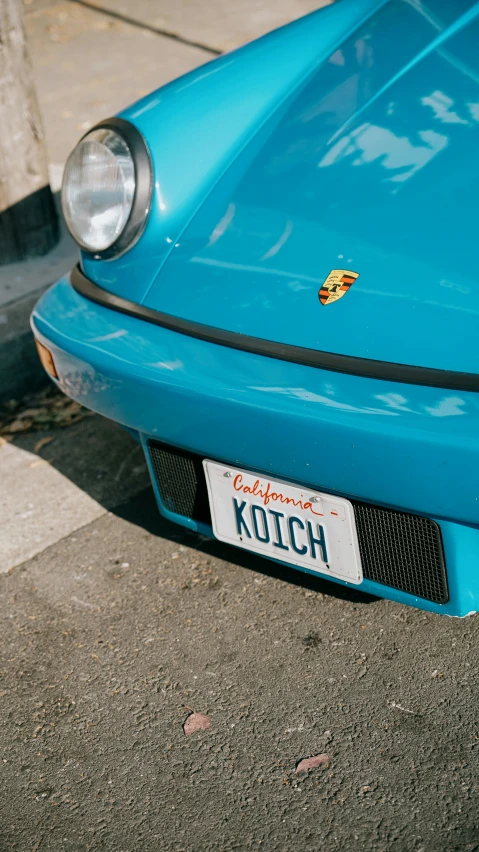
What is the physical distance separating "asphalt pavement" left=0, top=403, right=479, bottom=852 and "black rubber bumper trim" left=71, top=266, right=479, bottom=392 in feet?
2.09

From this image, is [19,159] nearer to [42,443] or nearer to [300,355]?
[42,443]

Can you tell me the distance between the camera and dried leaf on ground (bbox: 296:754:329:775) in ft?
5.38

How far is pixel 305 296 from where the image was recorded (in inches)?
67.7

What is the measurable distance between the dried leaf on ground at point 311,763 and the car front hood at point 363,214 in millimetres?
733

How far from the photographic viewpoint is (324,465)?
1575mm

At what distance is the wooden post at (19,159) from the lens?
3.05 metres

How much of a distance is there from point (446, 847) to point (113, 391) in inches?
40.7

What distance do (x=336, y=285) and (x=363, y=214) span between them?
17cm

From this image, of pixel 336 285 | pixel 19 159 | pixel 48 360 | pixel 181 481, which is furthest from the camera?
pixel 19 159

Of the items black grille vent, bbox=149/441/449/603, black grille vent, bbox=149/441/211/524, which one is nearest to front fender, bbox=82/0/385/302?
black grille vent, bbox=149/441/211/524

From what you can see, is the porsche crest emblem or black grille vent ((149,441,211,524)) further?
black grille vent ((149,441,211,524))

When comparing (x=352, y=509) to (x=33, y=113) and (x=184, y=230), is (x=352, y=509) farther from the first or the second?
(x=33, y=113)

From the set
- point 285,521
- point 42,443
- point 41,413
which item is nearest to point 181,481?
point 285,521

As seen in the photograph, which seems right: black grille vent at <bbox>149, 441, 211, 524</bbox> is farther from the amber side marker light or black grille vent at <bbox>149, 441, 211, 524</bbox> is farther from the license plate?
the amber side marker light
